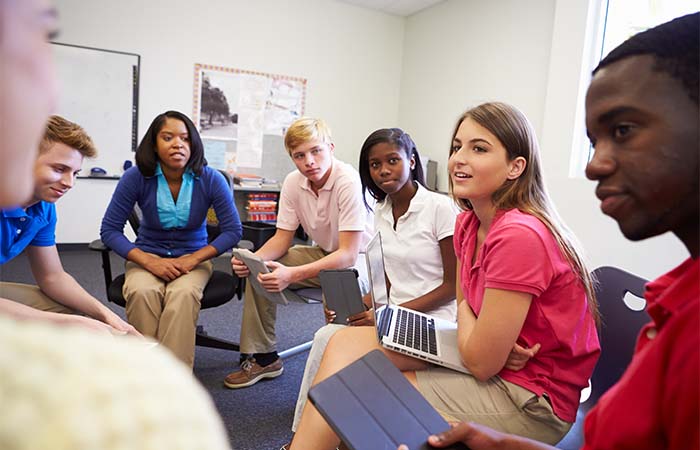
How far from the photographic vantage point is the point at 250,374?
226cm

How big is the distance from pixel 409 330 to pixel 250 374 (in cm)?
114

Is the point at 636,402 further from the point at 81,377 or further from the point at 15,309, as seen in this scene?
the point at 15,309

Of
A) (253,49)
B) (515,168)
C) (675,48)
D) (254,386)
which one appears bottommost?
(254,386)

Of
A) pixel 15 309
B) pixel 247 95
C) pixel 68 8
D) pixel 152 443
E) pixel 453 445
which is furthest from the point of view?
pixel 247 95

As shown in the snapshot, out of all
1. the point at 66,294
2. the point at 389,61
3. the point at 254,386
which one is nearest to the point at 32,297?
the point at 66,294

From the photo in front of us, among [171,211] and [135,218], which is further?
[135,218]

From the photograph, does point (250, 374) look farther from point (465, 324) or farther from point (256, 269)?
point (465, 324)

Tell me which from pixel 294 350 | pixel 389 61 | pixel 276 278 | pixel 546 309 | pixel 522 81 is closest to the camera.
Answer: pixel 546 309

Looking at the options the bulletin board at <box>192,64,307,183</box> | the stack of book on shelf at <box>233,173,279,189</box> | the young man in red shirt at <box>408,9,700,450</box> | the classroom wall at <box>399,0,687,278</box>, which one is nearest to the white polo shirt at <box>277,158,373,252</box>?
the classroom wall at <box>399,0,687,278</box>

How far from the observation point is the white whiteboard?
4059mm

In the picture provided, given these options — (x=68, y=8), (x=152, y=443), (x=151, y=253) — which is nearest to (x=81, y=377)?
(x=152, y=443)

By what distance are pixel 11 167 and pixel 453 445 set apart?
2.76ft

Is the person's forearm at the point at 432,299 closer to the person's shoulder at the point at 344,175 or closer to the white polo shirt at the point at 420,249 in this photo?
the white polo shirt at the point at 420,249

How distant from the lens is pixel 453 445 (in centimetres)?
88
